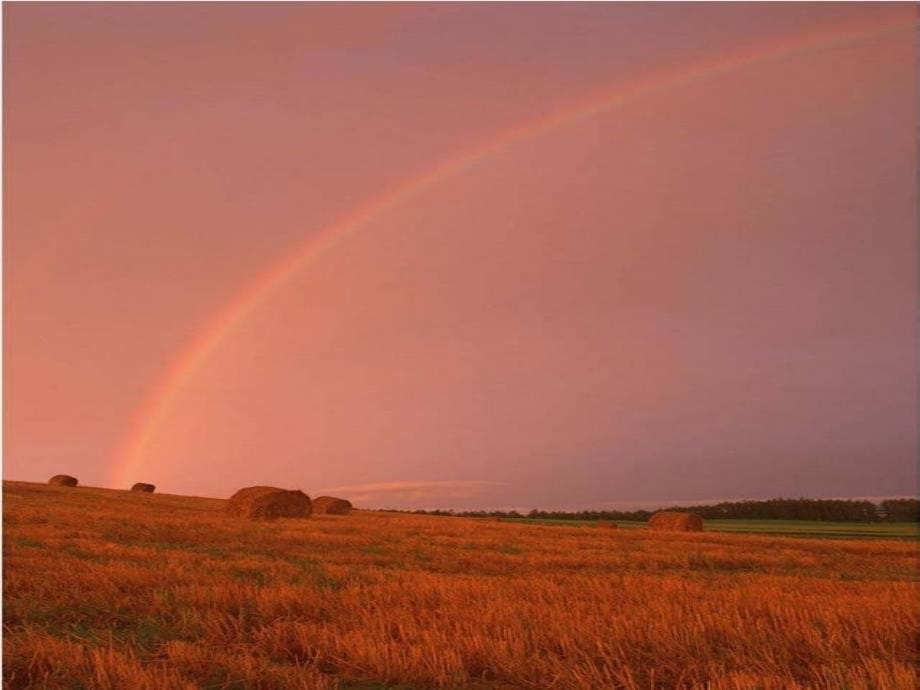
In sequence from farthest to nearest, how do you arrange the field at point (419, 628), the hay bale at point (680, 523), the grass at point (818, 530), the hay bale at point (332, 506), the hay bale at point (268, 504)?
the hay bale at point (332, 506)
the hay bale at point (680, 523)
the grass at point (818, 530)
the hay bale at point (268, 504)
the field at point (419, 628)

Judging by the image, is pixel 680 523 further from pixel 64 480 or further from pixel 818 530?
pixel 64 480

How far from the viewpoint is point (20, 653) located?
22.7ft

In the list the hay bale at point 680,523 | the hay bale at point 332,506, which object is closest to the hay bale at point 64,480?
the hay bale at point 332,506

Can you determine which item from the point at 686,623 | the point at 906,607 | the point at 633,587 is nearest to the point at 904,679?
the point at 686,623

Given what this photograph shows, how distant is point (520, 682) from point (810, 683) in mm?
2273

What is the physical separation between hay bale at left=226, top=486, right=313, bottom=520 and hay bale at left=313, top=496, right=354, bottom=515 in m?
9.12

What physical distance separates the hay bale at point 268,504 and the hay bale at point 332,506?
29.9 feet

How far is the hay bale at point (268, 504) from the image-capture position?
35125 mm

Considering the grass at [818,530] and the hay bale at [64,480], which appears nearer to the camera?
the grass at [818,530]

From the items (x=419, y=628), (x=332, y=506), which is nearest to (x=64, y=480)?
(x=332, y=506)

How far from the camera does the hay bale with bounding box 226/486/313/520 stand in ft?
115

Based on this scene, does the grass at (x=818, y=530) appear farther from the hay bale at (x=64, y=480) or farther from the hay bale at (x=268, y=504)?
the hay bale at (x=64, y=480)

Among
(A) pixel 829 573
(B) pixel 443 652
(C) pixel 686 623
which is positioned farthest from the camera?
(A) pixel 829 573

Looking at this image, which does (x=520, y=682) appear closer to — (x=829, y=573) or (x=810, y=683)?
(x=810, y=683)
